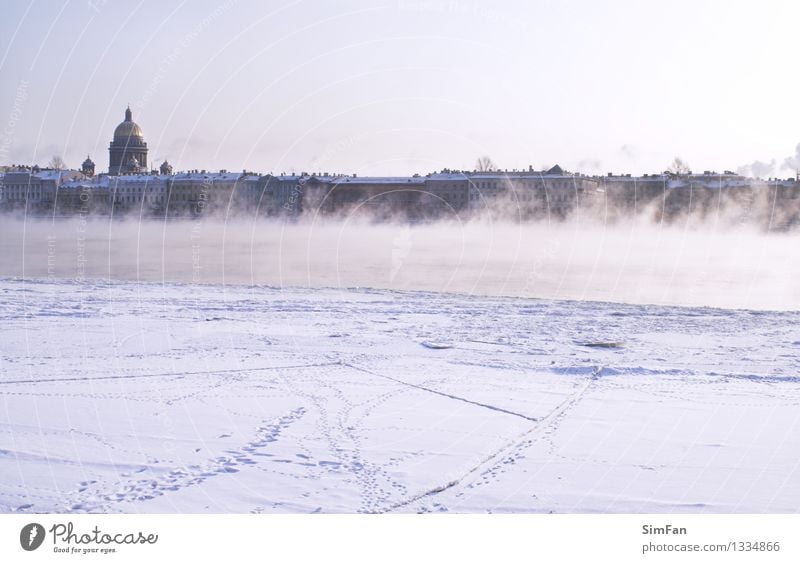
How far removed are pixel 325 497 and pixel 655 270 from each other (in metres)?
22.9

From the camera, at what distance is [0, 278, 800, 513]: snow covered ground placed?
603cm

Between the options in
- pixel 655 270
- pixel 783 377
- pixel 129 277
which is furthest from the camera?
pixel 655 270

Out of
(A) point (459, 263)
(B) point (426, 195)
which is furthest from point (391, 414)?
(B) point (426, 195)

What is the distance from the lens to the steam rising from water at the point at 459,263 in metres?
21.9

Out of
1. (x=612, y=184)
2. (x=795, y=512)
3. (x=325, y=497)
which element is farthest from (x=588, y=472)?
(x=612, y=184)

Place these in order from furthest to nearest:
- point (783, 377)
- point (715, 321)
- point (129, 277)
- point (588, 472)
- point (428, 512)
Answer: point (129, 277) → point (715, 321) → point (783, 377) → point (588, 472) → point (428, 512)

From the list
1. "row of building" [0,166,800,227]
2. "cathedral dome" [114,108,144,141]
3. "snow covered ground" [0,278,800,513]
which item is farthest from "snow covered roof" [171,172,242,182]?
"snow covered ground" [0,278,800,513]

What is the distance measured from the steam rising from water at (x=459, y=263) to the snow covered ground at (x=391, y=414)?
7139mm

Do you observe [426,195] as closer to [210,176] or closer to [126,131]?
[210,176]

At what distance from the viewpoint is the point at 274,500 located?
19.2 feet

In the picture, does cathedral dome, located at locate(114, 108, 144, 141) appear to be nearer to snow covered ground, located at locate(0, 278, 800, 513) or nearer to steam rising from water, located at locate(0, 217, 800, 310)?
steam rising from water, located at locate(0, 217, 800, 310)

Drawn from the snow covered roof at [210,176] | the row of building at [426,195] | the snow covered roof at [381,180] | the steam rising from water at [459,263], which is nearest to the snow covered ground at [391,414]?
the steam rising from water at [459,263]

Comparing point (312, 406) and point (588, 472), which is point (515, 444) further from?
point (312, 406)

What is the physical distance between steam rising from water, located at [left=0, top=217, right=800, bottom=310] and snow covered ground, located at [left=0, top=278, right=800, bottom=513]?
7.14 meters
